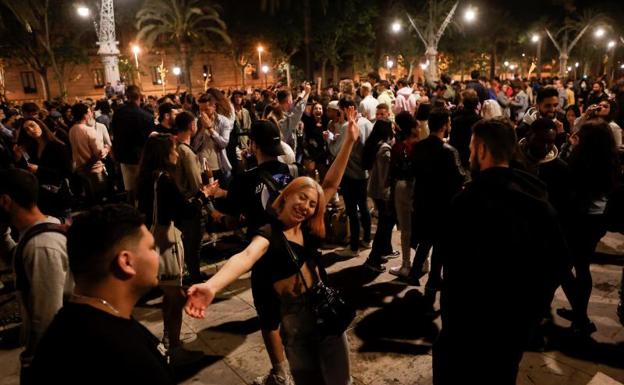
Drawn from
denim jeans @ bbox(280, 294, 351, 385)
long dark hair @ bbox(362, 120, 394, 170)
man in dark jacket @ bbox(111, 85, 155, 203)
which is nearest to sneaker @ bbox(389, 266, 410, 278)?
long dark hair @ bbox(362, 120, 394, 170)

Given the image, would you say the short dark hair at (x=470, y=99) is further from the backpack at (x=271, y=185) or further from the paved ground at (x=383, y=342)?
the backpack at (x=271, y=185)

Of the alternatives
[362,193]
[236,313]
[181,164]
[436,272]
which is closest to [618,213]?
[436,272]

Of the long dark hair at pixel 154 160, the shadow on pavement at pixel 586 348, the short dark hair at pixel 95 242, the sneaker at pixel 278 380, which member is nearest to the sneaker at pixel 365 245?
the shadow on pavement at pixel 586 348

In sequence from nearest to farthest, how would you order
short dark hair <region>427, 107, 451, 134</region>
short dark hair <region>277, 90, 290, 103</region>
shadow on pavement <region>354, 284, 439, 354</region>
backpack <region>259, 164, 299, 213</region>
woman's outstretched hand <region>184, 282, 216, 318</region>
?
woman's outstretched hand <region>184, 282, 216, 318</region>, backpack <region>259, 164, 299, 213</region>, shadow on pavement <region>354, 284, 439, 354</region>, short dark hair <region>427, 107, 451, 134</region>, short dark hair <region>277, 90, 290, 103</region>

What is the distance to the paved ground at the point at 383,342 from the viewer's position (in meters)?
4.05

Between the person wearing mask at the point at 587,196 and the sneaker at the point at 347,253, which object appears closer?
the person wearing mask at the point at 587,196

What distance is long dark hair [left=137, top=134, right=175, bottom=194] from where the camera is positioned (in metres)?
4.05

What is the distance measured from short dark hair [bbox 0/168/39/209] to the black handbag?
1.59 m

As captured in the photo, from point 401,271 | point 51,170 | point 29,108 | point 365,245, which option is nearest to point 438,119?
point 401,271

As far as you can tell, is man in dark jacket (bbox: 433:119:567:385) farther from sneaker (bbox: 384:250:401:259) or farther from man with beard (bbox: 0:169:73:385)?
sneaker (bbox: 384:250:401:259)

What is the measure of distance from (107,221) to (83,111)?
6.79 metres

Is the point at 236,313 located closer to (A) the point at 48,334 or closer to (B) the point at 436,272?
(B) the point at 436,272

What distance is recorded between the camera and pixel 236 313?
207 inches

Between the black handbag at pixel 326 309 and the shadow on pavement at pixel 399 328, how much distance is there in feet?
5.93
